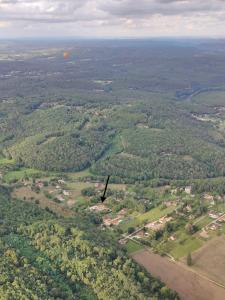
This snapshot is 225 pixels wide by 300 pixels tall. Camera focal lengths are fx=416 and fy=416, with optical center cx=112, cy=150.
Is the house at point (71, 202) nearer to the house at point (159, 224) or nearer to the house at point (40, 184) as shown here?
the house at point (40, 184)

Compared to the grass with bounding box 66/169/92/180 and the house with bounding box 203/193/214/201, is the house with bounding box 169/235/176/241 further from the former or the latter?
the grass with bounding box 66/169/92/180

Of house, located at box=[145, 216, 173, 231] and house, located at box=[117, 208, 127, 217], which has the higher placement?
house, located at box=[145, 216, 173, 231]

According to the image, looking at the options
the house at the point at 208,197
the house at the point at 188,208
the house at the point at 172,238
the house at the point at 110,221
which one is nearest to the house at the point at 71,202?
the house at the point at 110,221

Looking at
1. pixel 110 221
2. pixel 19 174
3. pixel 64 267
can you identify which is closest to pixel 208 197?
pixel 110 221

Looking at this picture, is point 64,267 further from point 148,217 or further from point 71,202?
point 71,202

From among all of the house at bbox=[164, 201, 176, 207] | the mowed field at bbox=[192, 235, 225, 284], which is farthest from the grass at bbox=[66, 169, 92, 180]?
the mowed field at bbox=[192, 235, 225, 284]
